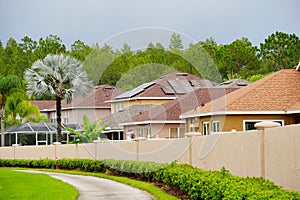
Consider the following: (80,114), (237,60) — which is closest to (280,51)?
(237,60)

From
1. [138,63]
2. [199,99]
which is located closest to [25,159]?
[199,99]

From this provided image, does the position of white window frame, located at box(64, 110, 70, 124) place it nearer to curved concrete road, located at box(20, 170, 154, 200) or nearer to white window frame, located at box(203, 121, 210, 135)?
white window frame, located at box(203, 121, 210, 135)

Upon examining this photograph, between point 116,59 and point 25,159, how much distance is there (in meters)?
18.2

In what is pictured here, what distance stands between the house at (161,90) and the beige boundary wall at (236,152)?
524cm

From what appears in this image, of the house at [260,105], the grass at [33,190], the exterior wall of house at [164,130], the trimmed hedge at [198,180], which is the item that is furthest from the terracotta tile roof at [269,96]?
the grass at [33,190]

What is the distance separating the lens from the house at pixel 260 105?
28984 millimetres

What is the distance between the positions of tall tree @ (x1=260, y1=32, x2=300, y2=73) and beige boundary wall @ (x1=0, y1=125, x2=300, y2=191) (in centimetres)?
3838

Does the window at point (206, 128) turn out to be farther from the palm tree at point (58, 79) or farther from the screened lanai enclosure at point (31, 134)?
the screened lanai enclosure at point (31, 134)

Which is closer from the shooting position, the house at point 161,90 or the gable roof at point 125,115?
the house at point 161,90

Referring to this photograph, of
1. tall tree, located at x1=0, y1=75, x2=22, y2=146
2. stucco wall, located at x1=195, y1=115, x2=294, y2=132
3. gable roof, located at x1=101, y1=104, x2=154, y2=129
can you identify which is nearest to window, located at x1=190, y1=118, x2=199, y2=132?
stucco wall, located at x1=195, y1=115, x2=294, y2=132

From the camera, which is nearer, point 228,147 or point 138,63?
point 228,147

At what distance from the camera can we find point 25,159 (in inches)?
1596

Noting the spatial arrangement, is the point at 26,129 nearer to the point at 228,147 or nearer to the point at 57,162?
the point at 57,162

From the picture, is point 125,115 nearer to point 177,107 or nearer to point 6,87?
point 177,107
